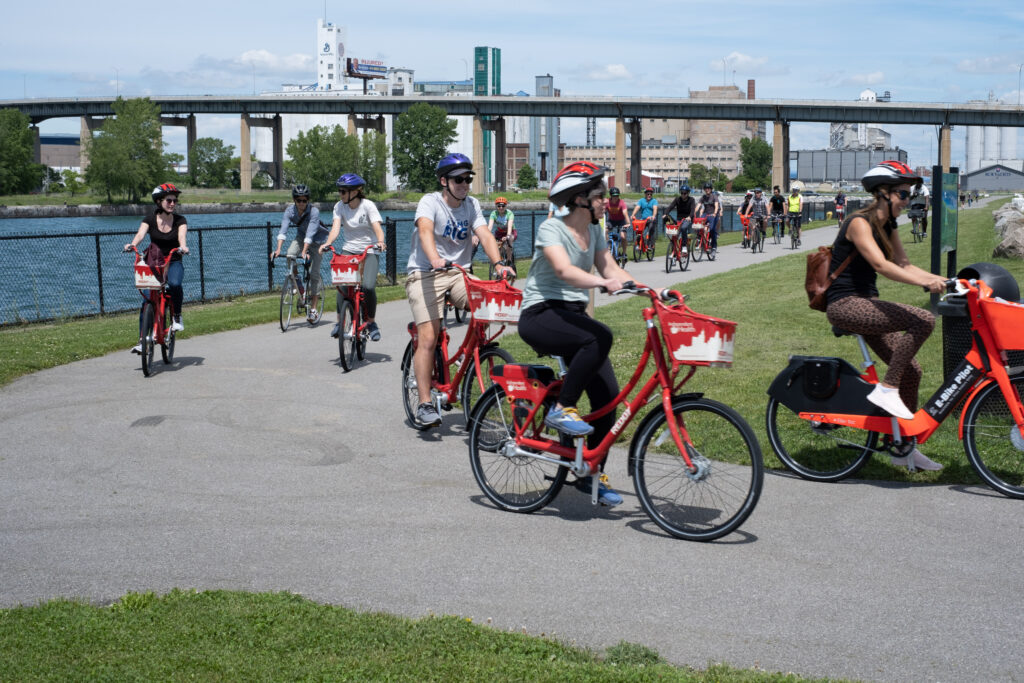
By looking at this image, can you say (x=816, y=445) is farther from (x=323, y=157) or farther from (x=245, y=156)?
(x=245, y=156)

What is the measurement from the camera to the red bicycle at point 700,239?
90.3ft

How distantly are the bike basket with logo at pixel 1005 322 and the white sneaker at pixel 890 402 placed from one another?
65 centimetres

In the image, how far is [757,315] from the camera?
14781mm

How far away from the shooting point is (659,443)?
5898mm

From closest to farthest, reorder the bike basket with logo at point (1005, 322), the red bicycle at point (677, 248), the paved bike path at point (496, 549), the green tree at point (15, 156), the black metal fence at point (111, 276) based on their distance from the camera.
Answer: the paved bike path at point (496, 549) → the bike basket with logo at point (1005, 322) → the black metal fence at point (111, 276) → the red bicycle at point (677, 248) → the green tree at point (15, 156)

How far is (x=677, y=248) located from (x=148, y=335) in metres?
15.8

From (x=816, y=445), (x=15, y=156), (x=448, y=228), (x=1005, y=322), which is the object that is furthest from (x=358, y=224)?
(x=15, y=156)

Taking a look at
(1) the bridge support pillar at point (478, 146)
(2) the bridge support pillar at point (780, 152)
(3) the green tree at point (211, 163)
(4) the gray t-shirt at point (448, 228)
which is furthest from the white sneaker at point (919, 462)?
(3) the green tree at point (211, 163)

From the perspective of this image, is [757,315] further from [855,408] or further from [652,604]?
[652,604]

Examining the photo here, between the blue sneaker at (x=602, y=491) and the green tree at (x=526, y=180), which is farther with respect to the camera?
the green tree at (x=526, y=180)

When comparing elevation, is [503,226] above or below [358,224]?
below

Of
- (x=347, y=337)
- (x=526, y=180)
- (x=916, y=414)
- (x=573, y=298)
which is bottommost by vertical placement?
(x=347, y=337)

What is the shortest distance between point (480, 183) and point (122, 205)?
49.6 meters

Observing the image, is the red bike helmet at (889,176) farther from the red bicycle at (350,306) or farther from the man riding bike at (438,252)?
the red bicycle at (350,306)
